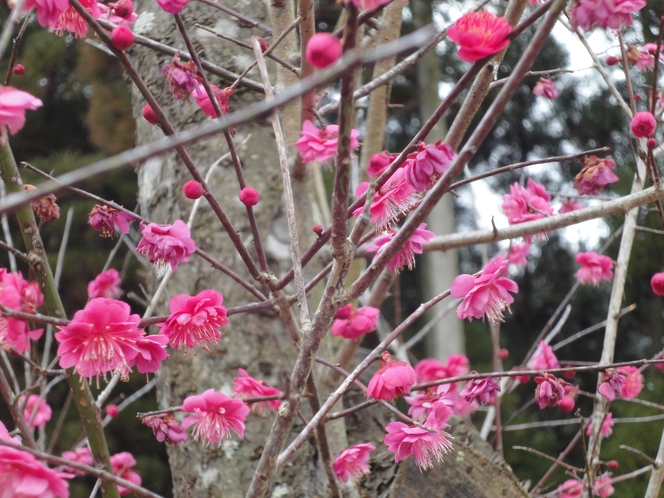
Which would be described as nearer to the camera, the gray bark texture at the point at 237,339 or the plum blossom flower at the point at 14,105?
the plum blossom flower at the point at 14,105

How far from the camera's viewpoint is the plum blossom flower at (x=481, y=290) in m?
0.73

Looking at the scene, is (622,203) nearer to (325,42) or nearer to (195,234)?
(325,42)

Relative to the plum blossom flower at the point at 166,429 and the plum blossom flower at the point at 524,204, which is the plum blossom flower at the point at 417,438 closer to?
the plum blossom flower at the point at 166,429

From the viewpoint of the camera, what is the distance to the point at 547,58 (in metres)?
3.92

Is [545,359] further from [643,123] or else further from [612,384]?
[643,123]

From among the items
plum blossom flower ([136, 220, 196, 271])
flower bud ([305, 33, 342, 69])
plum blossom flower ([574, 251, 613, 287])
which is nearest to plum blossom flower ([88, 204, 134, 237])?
plum blossom flower ([136, 220, 196, 271])

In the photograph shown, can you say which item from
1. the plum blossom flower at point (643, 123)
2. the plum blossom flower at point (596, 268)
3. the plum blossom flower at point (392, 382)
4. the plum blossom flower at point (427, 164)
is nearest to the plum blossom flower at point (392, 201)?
the plum blossom flower at point (427, 164)

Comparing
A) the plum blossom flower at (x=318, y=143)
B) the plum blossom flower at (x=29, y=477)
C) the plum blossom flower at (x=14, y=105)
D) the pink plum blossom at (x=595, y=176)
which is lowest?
the plum blossom flower at (x=29, y=477)

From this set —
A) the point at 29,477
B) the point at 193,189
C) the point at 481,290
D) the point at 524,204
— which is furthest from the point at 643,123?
the point at 29,477

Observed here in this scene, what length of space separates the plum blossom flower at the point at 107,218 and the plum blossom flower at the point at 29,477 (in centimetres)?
34

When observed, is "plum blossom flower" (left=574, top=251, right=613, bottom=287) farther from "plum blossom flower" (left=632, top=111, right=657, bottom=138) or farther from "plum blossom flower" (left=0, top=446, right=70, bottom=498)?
"plum blossom flower" (left=0, top=446, right=70, bottom=498)

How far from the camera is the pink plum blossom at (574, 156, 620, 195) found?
85cm

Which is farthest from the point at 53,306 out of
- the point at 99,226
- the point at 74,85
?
the point at 74,85

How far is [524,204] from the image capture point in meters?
1.06
